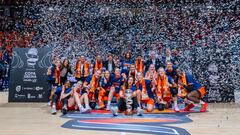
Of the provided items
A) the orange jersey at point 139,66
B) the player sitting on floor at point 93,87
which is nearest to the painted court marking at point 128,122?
the player sitting on floor at point 93,87

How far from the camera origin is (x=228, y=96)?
8617 mm

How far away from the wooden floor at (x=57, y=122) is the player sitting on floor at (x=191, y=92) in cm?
33

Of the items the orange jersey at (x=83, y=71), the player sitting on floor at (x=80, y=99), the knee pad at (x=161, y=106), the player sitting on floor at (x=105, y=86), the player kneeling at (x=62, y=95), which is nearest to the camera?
the player sitting on floor at (x=80, y=99)

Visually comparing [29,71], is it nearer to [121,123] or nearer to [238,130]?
[121,123]

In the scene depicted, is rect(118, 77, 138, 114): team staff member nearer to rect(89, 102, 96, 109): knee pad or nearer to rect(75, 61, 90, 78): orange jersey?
rect(89, 102, 96, 109): knee pad

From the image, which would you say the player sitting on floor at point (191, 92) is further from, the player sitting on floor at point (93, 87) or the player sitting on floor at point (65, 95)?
the player sitting on floor at point (65, 95)

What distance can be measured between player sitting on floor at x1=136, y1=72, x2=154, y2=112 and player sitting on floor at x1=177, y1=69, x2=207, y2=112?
2.28 ft

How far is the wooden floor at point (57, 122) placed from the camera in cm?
488

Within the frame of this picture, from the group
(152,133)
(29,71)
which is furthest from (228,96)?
(29,71)

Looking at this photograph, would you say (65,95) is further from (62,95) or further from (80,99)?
(80,99)

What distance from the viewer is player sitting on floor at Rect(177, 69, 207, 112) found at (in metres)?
7.20

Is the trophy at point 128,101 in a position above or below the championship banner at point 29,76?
below

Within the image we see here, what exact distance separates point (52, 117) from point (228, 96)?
4604mm

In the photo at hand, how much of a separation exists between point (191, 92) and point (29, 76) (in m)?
4.33
